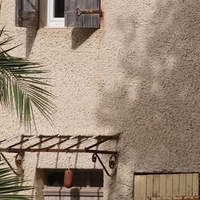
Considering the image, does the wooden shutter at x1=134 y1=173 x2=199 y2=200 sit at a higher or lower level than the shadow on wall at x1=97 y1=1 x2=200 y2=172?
lower

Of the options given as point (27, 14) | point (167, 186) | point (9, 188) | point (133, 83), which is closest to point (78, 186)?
point (167, 186)

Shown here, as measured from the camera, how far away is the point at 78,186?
9.66 meters

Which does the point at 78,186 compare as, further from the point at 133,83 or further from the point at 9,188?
the point at 9,188

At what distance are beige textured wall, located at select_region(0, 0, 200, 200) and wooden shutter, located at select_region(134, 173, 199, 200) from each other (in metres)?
0.09

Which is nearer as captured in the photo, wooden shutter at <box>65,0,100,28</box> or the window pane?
wooden shutter at <box>65,0,100,28</box>

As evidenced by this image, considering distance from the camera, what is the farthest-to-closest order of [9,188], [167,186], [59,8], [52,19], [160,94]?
[59,8] → [52,19] → [160,94] → [167,186] → [9,188]

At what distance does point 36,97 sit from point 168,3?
2.67m

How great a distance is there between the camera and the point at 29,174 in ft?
31.4

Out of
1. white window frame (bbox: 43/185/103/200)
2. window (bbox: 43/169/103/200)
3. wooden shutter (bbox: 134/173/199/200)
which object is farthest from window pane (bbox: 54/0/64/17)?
wooden shutter (bbox: 134/173/199/200)

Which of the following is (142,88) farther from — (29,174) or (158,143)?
(29,174)

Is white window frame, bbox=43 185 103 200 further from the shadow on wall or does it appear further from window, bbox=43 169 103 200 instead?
the shadow on wall

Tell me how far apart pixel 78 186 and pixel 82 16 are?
170cm

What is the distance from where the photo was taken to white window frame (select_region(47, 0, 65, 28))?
9883 millimetres

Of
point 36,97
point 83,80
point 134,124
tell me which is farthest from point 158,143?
point 36,97
